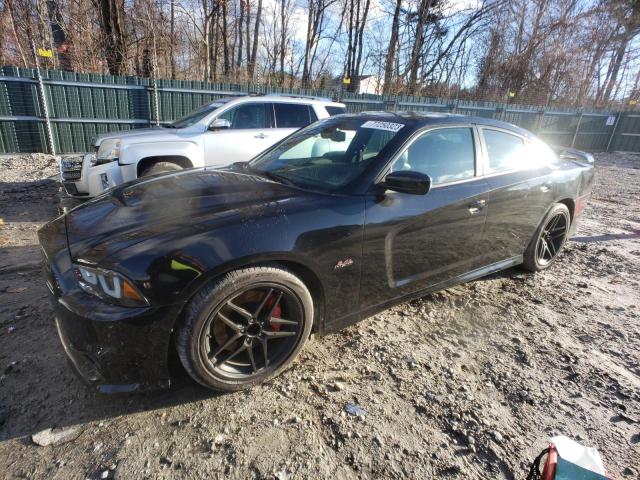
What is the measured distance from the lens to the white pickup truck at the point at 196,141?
5.10 m

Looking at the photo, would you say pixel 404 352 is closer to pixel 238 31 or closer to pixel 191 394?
pixel 191 394

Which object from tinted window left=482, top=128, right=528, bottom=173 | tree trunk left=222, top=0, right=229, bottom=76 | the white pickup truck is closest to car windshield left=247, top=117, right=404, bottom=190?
tinted window left=482, top=128, right=528, bottom=173

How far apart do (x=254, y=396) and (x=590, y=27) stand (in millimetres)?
32164

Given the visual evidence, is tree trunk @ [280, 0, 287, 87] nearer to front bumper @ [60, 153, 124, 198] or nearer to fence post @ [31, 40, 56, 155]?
fence post @ [31, 40, 56, 155]

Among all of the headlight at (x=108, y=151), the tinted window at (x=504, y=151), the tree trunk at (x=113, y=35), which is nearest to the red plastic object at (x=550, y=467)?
the tinted window at (x=504, y=151)

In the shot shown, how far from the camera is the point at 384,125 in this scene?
297cm

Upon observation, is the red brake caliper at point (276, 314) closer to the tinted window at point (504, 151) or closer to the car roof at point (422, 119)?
the car roof at point (422, 119)

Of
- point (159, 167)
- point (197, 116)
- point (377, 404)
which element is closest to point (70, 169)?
point (159, 167)

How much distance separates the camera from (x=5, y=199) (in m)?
6.18

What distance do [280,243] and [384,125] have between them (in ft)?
4.70

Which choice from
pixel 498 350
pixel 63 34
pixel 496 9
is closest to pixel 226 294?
pixel 498 350

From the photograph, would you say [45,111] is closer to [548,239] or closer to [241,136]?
[241,136]

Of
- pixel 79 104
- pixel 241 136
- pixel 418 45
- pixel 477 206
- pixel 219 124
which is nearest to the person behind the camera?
pixel 477 206

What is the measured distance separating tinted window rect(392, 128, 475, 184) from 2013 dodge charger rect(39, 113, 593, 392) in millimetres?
12
